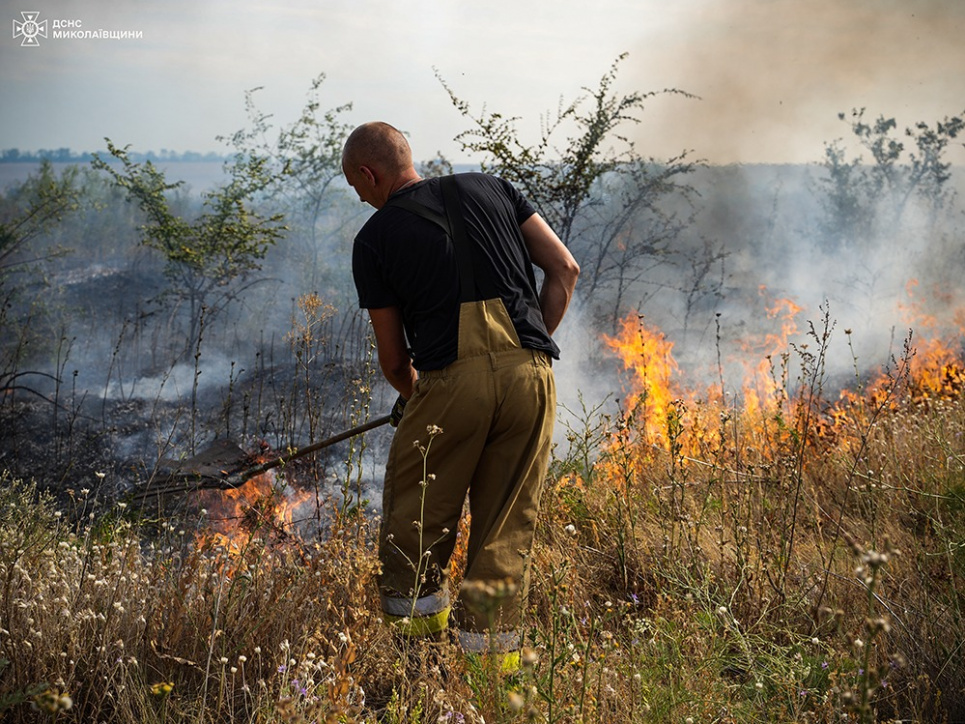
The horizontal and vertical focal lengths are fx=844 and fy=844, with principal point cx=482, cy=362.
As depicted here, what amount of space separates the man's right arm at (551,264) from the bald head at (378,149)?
0.54 m

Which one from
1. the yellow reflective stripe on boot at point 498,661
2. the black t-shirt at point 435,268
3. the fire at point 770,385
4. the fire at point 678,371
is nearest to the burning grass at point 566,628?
the yellow reflective stripe on boot at point 498,661

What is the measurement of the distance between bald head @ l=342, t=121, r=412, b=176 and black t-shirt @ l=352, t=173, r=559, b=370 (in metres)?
0.11

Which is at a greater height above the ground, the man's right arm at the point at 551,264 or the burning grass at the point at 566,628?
the man's right arm at the point at 551,264

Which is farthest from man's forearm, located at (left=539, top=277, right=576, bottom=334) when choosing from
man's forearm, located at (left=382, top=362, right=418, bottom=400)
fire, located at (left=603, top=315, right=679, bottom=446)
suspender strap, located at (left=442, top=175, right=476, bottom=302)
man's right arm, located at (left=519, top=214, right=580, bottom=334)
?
fire, located at (left=603, top=315, right=679, bottom=446)

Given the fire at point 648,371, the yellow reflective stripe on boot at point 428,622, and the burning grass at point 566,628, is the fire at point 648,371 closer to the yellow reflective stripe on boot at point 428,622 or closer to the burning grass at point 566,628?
the burning grass at point 566,628

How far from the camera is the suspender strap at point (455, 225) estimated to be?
2.97m

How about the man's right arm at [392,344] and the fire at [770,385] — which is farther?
the fire at [770,385]

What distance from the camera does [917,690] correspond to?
2.35 metres

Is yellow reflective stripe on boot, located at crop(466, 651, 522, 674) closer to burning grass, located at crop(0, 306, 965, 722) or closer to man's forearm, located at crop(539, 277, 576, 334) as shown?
burning grass, located at crop(0, 306, 965, 722)

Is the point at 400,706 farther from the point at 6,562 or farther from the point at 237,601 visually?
the point at 6,562

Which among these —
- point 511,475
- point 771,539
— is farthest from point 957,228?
point 511,475

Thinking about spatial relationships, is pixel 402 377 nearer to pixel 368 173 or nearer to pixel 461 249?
pixel 461 249

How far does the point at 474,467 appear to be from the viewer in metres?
3.07

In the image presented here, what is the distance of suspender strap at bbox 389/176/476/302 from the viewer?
297 centimetres
